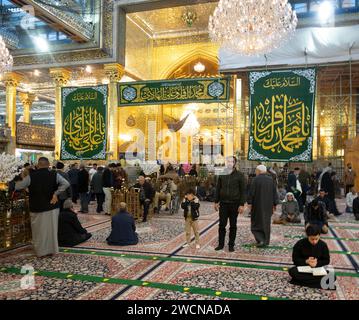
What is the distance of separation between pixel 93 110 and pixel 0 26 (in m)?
7.45

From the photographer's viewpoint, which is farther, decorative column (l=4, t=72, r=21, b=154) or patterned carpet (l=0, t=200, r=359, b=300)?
decorative column (l=4, t=72, r=21, b=154)

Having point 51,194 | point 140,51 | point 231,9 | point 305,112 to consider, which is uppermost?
point 140,51

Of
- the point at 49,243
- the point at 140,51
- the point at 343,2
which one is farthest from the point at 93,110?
the point at 343,2

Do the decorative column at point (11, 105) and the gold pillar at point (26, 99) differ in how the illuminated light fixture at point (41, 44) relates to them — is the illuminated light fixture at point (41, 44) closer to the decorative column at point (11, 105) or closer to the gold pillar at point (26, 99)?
the decorative column at point (11, 105)

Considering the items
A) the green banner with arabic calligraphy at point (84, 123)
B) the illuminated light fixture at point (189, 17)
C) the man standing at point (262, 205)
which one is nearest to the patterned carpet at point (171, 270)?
the man standing at point (262, 205)

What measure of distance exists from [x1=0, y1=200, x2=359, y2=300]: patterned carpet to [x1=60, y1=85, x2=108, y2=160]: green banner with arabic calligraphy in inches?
111

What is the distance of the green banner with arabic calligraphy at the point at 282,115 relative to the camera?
6387mm

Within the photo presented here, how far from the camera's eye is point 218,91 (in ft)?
26.6

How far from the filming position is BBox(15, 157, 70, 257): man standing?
12.3 feet

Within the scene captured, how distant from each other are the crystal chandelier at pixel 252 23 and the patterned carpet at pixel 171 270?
474cm

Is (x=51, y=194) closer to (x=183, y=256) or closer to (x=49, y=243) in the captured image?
(x=49, y=243)

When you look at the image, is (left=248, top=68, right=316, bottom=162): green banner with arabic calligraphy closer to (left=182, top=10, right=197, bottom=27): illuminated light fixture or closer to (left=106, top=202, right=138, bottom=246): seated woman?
Result: (left=106, top=202, right=138, bottom=246): seated woman

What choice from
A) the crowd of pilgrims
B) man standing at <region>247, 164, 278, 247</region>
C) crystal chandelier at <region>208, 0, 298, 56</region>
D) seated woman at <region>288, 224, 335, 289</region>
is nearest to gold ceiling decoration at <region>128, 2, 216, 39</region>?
crystal chandelier at <region>208, 0, 298, 56</region>
